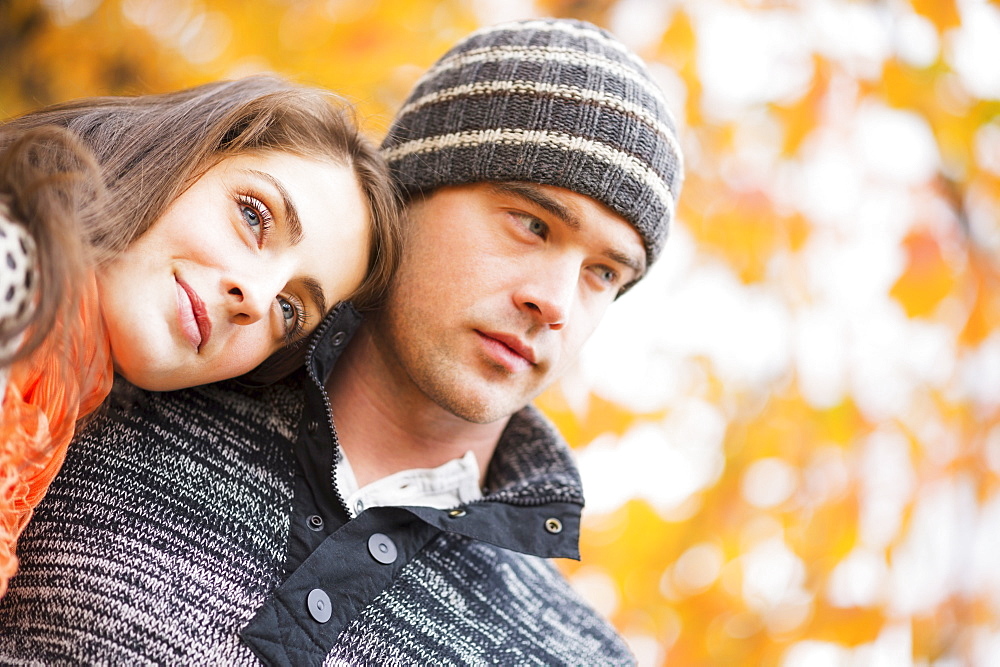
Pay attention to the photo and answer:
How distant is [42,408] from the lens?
1277 mm

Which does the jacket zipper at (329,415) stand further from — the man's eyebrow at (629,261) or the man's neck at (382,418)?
the man's eyebrow at (629,261)

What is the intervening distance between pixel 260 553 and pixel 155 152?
2.26ft

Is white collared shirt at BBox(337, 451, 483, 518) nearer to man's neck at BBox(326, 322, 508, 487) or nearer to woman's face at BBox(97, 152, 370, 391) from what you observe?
man's neck at BBox(326, 322, 508, 487)

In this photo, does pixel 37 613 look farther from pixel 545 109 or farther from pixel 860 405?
pixel 860 405

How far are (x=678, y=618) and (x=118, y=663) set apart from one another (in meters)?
1.82

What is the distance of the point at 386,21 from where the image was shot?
8.41ft

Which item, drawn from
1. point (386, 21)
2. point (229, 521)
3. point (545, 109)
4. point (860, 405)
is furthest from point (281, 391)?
point (860, 405)

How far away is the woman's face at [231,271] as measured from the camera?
1419mm

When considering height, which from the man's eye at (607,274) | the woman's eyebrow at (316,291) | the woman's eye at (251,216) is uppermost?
the woman's eye at (251,216)

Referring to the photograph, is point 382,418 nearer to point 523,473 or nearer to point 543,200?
point 523,473

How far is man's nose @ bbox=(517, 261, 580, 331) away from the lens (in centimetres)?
184

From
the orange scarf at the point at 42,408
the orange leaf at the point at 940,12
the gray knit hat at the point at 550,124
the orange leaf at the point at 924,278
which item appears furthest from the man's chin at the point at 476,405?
the orange leaf at the point at 940,12

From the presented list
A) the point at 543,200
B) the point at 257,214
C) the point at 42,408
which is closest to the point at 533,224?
the point at 543,200

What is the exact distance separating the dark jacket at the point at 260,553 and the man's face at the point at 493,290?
16cm
